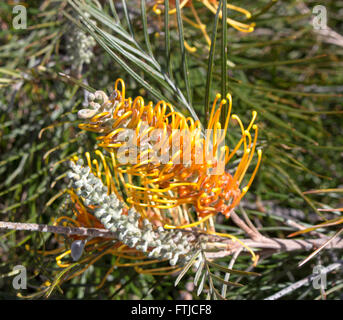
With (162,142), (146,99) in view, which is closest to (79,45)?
(146,99)

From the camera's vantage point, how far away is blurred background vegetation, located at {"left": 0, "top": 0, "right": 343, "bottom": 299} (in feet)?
1.86

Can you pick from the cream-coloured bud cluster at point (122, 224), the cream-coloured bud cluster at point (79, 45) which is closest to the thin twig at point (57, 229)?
the cream-coloured bud cluster at point (122, 224)

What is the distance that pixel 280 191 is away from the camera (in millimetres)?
707

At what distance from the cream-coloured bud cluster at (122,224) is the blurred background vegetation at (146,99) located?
0.38 ft

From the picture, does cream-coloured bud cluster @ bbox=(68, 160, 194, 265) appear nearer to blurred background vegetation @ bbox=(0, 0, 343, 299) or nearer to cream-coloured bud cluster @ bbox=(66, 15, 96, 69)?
blurred background vegetation @ bbox=(0, 0, 343, 299)

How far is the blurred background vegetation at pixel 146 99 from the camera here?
22.3 inches

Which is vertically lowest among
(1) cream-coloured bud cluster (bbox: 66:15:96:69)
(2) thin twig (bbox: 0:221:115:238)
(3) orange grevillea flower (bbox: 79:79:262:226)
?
(2) thin twig (bbox: 0:221:115:238)

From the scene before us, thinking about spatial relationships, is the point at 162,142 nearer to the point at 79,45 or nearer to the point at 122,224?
the point at 122,224

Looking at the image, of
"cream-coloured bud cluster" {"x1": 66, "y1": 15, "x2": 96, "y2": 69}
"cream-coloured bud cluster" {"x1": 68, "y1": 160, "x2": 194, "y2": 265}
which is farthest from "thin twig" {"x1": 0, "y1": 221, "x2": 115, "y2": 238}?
"cream-coloured bud cluster" {"x1": 66, "y1": 15, "x2": 96, "y2": 69}

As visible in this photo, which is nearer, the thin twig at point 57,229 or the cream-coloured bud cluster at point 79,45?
the thin twig at point 57,229

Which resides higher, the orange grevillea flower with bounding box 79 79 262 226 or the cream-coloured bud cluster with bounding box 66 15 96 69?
the cream-coloured bud cluster with bounding box 66 15 96 69

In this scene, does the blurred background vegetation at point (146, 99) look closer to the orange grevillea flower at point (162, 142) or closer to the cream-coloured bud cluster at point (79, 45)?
the cream-coloured bud cluster at point (79, 45)

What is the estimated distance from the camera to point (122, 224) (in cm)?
37
